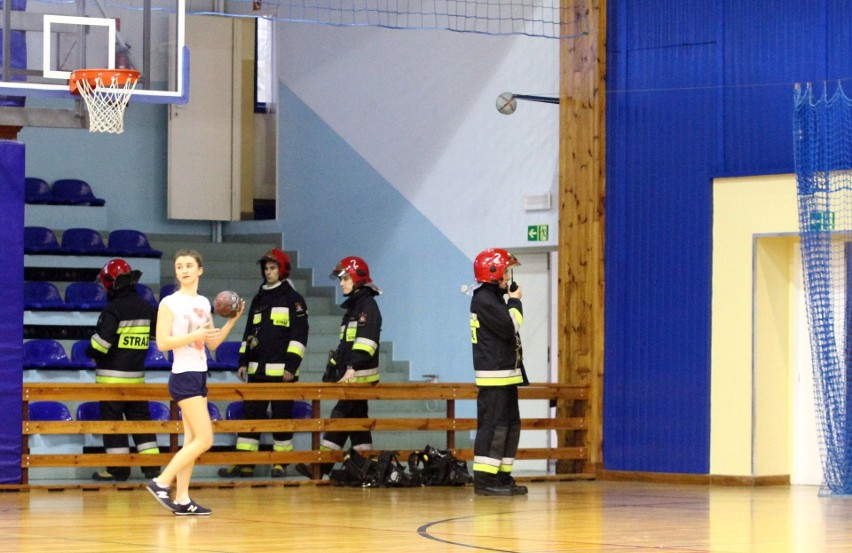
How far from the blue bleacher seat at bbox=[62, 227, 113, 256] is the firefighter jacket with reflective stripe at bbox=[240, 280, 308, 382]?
13.7ft

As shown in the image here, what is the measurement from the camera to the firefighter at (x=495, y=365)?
12.3 m

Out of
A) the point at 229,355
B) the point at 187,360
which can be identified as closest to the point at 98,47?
the point at 187,360

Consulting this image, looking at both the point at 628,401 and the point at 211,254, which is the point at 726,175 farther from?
the point at 211,254

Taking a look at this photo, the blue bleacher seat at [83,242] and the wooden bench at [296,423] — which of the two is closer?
the wooden bench at [296,423]

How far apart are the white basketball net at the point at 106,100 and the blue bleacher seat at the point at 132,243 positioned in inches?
245

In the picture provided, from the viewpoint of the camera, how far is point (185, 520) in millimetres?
9984

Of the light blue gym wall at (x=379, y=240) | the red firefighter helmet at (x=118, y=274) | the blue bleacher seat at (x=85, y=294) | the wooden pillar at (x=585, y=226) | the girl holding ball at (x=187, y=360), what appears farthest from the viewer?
the light blue gym wall at (x=379, y=240)

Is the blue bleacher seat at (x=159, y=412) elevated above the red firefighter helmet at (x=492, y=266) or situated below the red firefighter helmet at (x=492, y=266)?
below

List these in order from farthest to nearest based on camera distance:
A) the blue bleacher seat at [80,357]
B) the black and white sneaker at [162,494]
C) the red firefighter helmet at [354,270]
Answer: the blue bleacher seat at [80,357], the red firefighter helmet at [354,270], the black and white sneaker at [162,494]

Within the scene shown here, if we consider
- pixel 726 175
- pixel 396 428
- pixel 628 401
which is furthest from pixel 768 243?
pixel 396 428

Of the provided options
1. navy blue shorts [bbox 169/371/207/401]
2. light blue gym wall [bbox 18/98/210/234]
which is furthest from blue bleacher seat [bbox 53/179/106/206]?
navy blue shorts [bbox 169/371/207/401]

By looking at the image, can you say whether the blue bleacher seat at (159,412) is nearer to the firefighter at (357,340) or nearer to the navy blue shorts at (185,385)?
the firefighter at (357,340)

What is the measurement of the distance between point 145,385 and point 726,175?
19.6 ft

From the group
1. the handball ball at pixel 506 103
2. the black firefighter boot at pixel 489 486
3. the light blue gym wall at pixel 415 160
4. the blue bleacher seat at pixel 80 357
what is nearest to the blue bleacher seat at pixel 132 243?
the light blue gym wall at pixel 415 160
